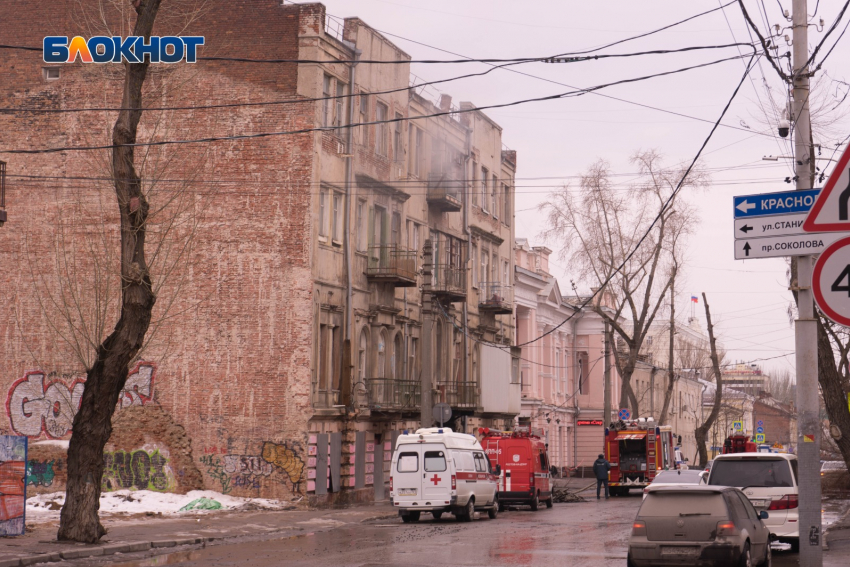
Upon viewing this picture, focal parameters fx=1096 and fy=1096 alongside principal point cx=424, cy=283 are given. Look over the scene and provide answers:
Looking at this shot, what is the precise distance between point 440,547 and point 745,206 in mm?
A: 10217

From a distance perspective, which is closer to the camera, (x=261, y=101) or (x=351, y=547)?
(x=351, y=547)

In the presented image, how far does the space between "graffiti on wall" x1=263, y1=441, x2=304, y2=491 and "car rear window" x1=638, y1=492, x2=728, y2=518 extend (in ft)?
61.8

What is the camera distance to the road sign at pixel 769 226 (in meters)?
12.3

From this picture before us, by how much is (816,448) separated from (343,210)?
24.6 meters

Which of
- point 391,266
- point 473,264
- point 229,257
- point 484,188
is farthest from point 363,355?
point 484,188

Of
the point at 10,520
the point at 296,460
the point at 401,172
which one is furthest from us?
the point at 401,172

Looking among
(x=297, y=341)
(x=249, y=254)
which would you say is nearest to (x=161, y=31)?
(x=249, y=254)

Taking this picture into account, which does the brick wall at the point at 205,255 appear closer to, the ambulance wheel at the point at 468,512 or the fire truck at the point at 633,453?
the ambulance wheel at the point at 468,512

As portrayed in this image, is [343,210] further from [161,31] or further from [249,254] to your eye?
[161,31]

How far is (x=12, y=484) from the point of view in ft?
67.7

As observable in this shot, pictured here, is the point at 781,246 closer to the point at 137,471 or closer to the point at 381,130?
the point at 137,471

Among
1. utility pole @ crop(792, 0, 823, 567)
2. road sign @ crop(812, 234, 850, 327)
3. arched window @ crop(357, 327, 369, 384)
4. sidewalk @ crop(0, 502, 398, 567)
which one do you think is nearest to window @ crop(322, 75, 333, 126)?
arched window @ crop(357, 327, 369, 384)

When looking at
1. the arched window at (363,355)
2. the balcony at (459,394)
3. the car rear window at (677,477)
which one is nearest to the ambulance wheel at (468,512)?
the car rear window at (677,477)

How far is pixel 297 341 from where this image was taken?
3331 cm
